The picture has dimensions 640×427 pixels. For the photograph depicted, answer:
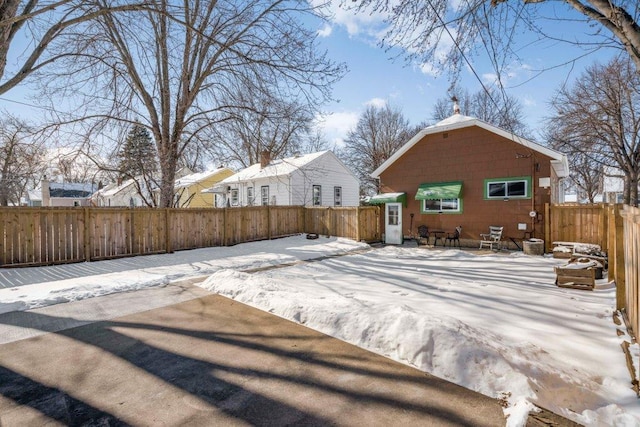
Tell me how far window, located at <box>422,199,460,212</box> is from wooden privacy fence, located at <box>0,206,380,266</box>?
220 cm

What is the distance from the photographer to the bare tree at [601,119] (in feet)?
57.2

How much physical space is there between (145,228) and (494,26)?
10.9 m

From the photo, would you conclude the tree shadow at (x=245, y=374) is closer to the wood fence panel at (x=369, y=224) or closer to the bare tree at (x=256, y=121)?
the bare tree at (x=256, y=121)

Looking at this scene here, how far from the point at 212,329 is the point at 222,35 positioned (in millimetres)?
11353

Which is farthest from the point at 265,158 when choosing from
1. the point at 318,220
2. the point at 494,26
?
the point at 494,26

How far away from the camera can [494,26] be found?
490 centimetres

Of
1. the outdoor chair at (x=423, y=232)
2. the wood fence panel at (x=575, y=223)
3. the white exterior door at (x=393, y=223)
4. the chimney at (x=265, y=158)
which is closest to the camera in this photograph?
A: the wood fence panel at (x=575, y=223)

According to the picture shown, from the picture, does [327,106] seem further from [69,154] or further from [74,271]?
[69,154]

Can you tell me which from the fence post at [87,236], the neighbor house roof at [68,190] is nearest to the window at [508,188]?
the fence post at [87,236]

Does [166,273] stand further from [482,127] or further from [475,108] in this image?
[475,108]

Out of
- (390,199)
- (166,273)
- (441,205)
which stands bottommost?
(166,273)

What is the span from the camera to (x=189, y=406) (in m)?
2.65

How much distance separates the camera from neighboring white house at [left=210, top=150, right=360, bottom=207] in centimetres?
1986

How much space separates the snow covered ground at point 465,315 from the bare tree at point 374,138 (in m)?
23.8
